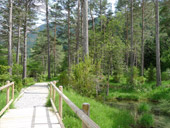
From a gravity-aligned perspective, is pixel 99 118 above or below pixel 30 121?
below

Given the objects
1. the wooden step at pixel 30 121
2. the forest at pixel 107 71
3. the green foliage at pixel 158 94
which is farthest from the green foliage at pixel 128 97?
the wooden step at pixel 30 121

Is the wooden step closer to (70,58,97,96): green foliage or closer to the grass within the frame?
the grass

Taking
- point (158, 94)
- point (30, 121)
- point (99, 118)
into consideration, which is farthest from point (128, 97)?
point (30, 121)

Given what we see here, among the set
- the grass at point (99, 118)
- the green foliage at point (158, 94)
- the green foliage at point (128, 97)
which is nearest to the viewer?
the grass at point (99, 118)

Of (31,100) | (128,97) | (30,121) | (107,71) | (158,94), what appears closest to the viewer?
(30,121)

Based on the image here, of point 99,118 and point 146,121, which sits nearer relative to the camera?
point 99,118

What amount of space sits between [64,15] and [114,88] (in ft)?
43.9

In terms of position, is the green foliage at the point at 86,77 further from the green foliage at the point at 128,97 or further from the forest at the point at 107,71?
the green foliage at the point at 128,97

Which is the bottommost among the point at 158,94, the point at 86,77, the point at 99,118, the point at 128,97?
the point at 128,97

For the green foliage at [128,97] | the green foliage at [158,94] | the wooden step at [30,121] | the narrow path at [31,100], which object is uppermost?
the wooden step at [30,121]

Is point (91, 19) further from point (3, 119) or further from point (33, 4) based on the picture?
point (3, 119)

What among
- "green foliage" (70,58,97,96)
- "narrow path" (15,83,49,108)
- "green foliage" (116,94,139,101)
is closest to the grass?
"narrow path" (15,83,49,108)

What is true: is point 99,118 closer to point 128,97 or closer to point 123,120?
point 123,120

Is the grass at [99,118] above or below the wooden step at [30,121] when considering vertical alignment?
below
